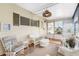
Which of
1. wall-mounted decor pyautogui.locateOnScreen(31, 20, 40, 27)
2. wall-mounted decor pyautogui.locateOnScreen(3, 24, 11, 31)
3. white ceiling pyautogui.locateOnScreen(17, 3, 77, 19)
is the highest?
white ceiling pyautogui.locateOnScreen(17, 3, 77, 19)

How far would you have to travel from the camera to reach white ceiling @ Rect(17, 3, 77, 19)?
178 centimetres

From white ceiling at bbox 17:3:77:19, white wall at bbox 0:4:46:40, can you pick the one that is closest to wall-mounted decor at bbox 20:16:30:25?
white wall at bbox 0:4:46:40

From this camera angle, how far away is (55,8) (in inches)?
71.4

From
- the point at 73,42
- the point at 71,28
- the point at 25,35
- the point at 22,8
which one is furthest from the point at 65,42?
the point at 22,8

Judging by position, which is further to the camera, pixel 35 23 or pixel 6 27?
pixel 35 23

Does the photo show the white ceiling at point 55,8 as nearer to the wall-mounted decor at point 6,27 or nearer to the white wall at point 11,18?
the white wall at point 11,18

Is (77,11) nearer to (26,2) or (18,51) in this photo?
(26,2)

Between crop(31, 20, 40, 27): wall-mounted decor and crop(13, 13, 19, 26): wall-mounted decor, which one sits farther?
crop(31, 20, 40, 27): wall-mounted decor

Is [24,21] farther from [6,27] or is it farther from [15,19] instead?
[6,27]

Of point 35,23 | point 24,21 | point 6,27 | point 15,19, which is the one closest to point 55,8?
point 35,23

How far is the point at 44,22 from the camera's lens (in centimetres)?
188

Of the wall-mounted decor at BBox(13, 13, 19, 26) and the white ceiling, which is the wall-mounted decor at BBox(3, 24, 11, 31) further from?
the white ceiling

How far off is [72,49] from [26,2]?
3.67ft

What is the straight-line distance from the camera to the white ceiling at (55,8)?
1778 millimetres
